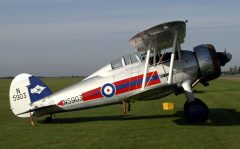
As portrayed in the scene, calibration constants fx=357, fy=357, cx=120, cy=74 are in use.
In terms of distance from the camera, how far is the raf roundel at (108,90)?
35.1 feet

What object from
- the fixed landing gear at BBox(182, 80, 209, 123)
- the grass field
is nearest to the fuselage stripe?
the grass field

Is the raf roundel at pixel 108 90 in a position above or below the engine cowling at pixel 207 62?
below

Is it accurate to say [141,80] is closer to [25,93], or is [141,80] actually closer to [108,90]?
[108,90]

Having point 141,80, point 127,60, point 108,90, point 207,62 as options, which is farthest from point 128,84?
point 207,62

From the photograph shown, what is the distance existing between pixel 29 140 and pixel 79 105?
118 inches

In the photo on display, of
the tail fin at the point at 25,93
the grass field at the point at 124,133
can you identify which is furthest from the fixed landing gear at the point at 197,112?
the tail fin at the point at 25,93

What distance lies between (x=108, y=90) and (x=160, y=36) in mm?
2256

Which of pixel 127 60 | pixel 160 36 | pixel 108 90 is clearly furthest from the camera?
pixel 127 60

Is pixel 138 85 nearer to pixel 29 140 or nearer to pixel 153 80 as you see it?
pixel 153 80

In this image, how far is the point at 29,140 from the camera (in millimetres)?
8078

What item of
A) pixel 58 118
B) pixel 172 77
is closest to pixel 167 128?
pixel 172 77

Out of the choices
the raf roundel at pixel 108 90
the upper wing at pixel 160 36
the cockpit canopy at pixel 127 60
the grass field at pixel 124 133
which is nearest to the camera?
the grass field at pixel 124 133

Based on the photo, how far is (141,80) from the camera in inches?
416

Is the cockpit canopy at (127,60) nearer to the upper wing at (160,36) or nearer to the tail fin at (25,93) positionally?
the upper wing at (160,36)
